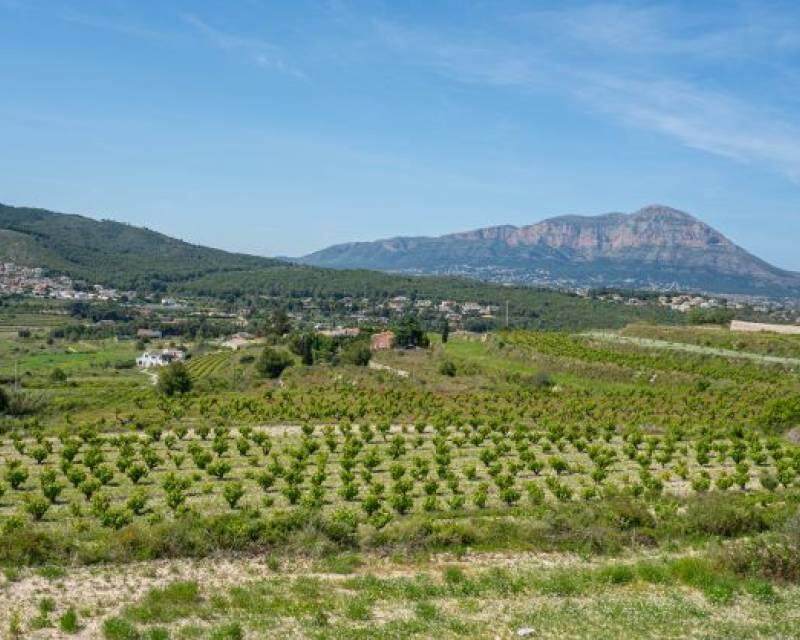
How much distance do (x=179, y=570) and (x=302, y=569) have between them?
93.8 inches

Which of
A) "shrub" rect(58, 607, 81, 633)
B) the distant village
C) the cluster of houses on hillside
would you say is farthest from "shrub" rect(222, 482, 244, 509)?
the cluster of houses on hillside

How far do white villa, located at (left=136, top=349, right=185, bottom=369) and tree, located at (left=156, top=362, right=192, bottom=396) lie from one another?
1294 inches

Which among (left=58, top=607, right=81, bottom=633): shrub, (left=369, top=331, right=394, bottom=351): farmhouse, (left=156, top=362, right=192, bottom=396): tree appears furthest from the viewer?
(left=369, top=331, right=394, bottom=351): farmhouse

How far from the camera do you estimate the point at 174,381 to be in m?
62.7

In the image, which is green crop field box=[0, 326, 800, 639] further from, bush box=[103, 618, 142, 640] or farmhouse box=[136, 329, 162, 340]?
farmhouse box=[136, 329, 162, 340]

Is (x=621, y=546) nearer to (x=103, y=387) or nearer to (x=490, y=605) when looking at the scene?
(x=490, y=605)

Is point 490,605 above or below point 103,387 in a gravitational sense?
above

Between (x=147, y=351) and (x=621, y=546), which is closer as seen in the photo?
(x=621, y=546)

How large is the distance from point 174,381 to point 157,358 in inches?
1625

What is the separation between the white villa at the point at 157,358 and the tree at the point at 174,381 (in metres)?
32.9

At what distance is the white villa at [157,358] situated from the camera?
98.8 meters

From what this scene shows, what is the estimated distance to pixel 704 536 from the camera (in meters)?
19.9

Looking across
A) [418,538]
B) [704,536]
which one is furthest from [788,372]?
[418,538]

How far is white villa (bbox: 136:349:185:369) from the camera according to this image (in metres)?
98.8
